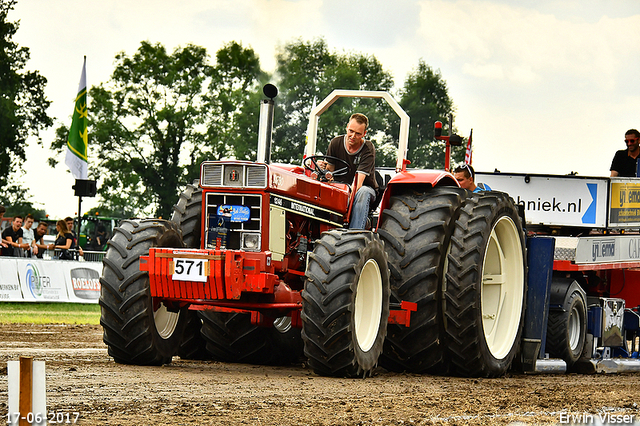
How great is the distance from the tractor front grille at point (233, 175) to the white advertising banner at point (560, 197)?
5.18m

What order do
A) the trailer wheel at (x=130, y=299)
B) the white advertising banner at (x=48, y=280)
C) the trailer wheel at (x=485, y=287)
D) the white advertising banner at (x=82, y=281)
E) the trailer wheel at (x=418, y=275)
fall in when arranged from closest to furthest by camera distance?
the trailer wheel at (x=130, y=299), the trailer wheel at (x=418, y=275), the trailer wheel at (x=485, y=287), the white advertising banner at (x=48, y=280), the white advertising banner at (x=82, y=281)

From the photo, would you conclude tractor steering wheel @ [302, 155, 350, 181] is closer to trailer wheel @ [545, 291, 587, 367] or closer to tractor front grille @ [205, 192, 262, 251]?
tractor front grille @ [205, 192, 262, 251]

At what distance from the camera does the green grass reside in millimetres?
15988

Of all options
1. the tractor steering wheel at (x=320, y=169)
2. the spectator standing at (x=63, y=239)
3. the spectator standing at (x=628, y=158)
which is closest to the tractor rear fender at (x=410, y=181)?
the tractor steering wheel at (x=320, y=169)

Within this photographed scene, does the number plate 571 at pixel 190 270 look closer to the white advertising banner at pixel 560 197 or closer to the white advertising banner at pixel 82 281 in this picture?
the white advertising banner at pixel 560 197

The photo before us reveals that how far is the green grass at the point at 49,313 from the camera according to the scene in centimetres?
1599

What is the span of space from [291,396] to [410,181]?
3.01 metres

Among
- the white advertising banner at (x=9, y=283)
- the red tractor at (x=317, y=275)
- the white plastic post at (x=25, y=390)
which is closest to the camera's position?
the white plastic post at (x=25, y=390)

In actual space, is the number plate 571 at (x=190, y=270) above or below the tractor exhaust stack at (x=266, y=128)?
below

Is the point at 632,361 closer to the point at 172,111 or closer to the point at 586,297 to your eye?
the point at 586,297

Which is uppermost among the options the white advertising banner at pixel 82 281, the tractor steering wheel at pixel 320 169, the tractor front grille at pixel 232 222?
the tractor steering wheel at pixel 320 169

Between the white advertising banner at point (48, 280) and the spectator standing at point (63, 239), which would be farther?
the spectator standing at point (63, 239)

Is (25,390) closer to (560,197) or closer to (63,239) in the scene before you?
(560,197)

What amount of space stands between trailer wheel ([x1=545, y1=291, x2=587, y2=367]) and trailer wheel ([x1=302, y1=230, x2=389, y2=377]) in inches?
140
